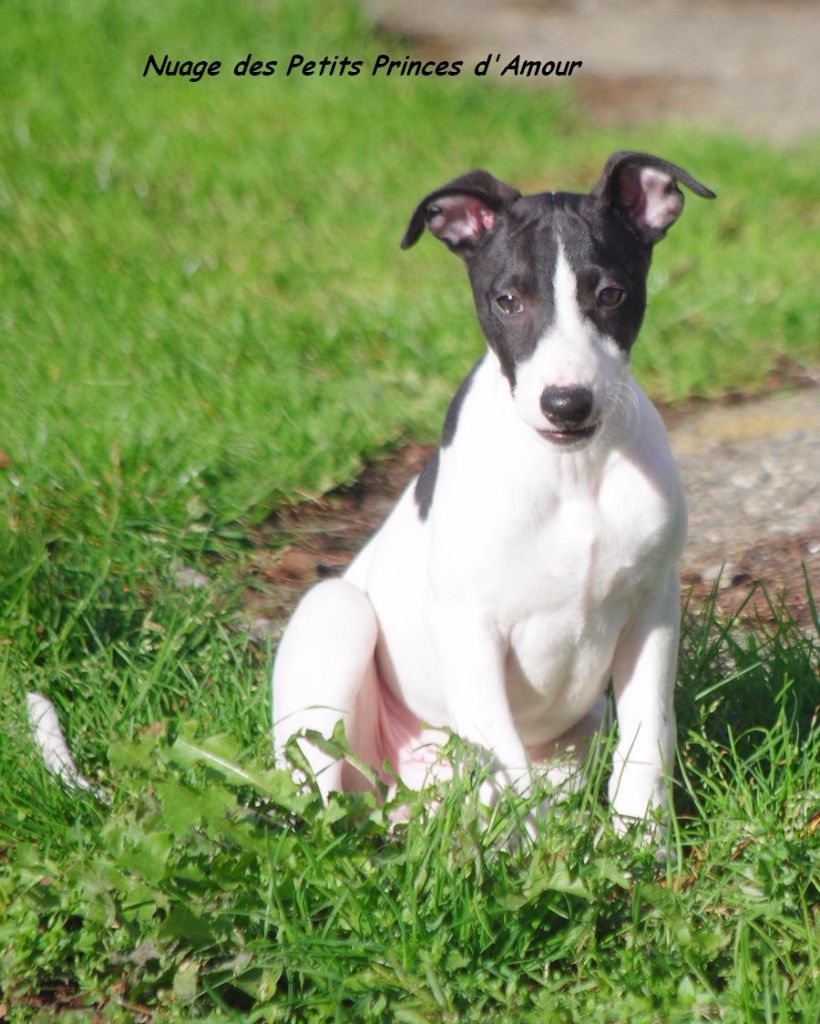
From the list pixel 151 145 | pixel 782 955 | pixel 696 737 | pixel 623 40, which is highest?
pixel 623 40

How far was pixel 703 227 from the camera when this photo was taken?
763cm

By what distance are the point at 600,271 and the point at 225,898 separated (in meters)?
1.49

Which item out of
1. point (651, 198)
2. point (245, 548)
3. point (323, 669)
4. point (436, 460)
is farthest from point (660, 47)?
point (323, 669)

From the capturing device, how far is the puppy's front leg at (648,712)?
3.24 metres

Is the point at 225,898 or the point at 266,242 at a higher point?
the point at 266,242

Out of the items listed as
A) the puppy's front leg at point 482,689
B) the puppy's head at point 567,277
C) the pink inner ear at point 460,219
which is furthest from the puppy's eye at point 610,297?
the puppy's front leg at point 482,689

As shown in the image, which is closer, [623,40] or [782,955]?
[782,955]

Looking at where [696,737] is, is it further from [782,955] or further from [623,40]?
[623,40]

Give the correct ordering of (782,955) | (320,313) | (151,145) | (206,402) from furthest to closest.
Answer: (151,145), (320,313), (206,402), (782,955)

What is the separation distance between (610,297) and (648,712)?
0.92 m

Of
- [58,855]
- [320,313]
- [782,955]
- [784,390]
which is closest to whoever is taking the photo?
[782,955]

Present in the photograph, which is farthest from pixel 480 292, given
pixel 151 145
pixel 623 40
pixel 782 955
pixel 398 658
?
pixel 623 40

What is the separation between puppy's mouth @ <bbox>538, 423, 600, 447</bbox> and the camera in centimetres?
298

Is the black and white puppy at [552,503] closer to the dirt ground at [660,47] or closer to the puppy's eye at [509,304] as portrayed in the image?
the puppy's eye at [509,304]
